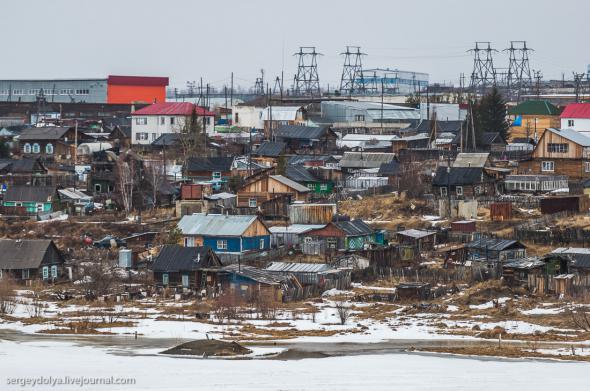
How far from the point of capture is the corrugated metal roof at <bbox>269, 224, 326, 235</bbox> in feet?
138

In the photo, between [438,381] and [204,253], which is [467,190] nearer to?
[204,253]

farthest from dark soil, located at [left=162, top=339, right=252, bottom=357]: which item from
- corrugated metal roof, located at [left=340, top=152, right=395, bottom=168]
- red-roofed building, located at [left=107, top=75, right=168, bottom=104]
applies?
red-roofed building, located at [left=107, top=75, right=168, bottom=104]

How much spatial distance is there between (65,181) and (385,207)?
53.3 ft

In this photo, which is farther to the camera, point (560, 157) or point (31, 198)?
point (560, 157)

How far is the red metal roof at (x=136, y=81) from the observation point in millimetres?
95312

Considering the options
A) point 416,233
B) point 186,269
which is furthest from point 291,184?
point 186,269

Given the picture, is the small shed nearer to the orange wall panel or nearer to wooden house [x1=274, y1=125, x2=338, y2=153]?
wooden house [x1=274, y1=125, x2=338, y2=153]

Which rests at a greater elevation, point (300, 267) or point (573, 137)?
point (573, 137)

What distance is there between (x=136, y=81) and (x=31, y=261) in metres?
57.9

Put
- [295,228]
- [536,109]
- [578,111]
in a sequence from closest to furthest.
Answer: [295,228] < [578,111] < [536,109]

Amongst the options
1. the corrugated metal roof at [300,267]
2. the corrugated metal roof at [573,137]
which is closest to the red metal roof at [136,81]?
the corrugated metal roof at [573,137]

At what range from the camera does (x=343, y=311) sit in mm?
31578

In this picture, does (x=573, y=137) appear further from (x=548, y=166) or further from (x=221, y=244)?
(x=221, y=244)

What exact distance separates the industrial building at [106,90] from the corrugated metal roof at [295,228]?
171 feet
